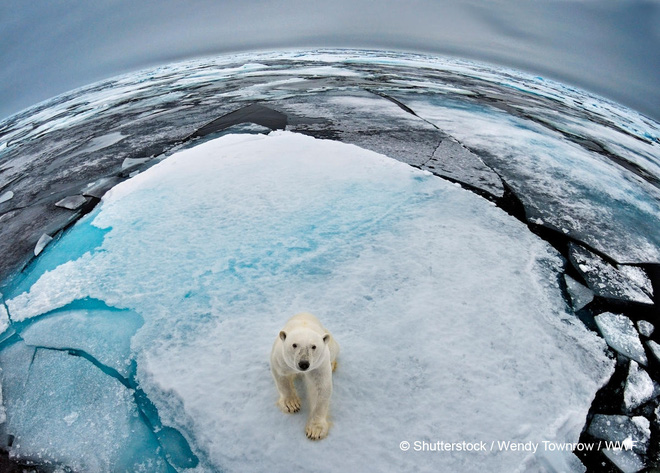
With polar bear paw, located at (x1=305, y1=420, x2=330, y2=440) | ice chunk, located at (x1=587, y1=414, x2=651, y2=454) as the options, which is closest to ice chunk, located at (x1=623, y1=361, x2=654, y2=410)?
ice chunk, located at (x1=587, y1=414, x2=651, y2=454)

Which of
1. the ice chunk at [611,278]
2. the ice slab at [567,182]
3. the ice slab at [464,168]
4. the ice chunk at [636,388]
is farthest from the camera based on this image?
the ice slab at [464,168]

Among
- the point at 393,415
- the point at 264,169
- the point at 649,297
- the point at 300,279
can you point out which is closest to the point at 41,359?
the point at 300,279

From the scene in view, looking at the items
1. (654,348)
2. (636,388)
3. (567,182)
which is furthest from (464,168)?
(636,388)

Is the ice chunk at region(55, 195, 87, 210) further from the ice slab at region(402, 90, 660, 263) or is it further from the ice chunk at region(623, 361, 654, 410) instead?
the ice chunk at region(623, 361, 654, 410)

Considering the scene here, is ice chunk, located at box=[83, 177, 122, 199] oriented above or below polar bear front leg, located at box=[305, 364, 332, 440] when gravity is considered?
below

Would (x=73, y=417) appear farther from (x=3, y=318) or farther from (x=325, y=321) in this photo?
(x=325, y=321)

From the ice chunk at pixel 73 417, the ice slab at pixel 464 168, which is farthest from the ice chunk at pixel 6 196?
the ice slab at pixel 464 168

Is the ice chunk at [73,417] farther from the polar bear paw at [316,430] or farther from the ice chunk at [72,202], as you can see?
the ice chunk at [72,202]
